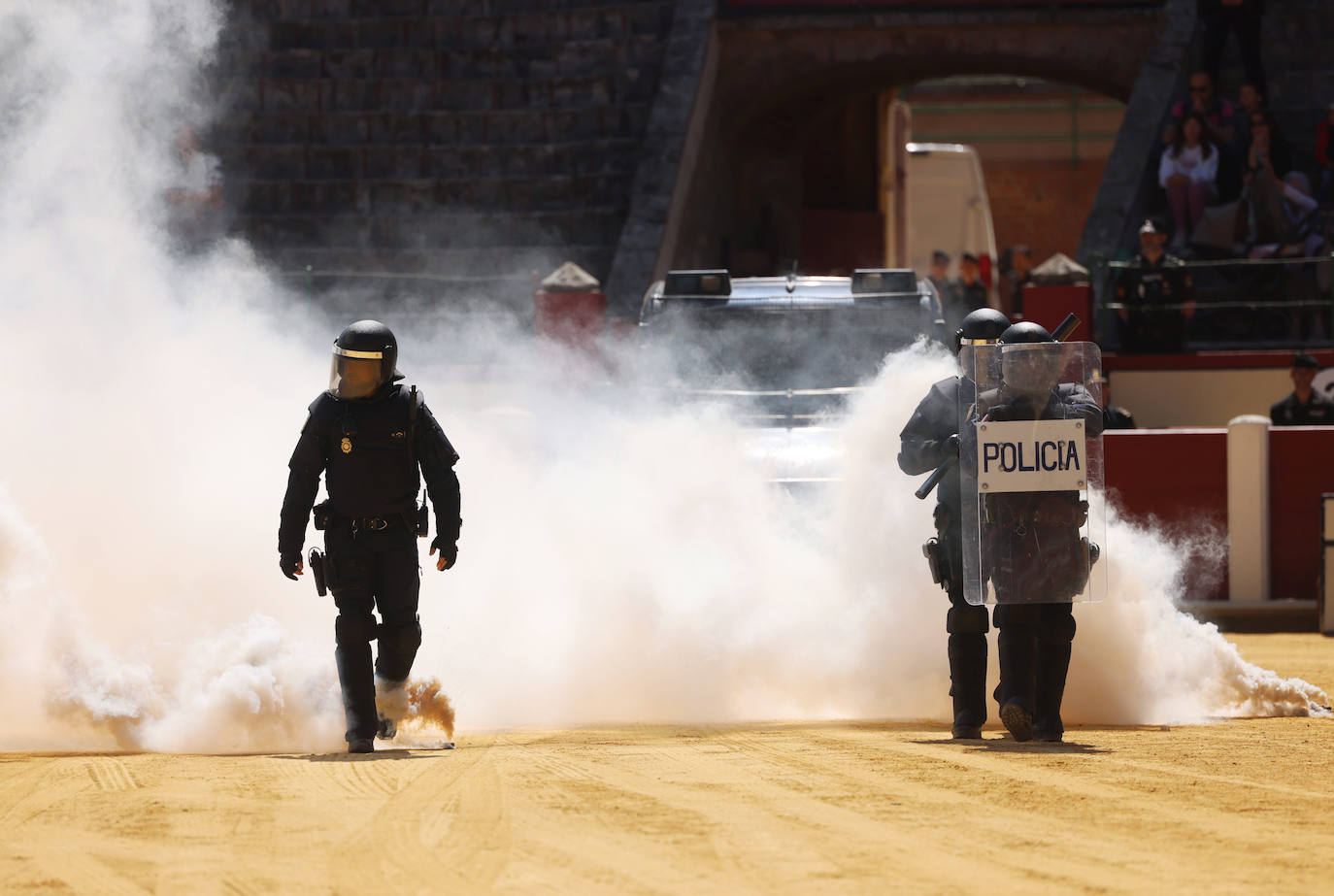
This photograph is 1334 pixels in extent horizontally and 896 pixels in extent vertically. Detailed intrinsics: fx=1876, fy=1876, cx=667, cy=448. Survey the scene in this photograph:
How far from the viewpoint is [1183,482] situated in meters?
14.3

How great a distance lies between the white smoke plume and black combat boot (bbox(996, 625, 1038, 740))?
3.54 feet

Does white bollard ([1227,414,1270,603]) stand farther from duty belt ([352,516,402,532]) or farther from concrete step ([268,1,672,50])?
concrete step ([268,1,672,50])

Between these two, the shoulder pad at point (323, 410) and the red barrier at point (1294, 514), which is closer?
the shoulder pad at point (323, 410)

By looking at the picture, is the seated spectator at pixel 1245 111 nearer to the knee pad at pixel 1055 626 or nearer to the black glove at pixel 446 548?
the knee pad at pixel 1055 626

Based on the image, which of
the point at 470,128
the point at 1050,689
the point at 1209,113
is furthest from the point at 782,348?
the point at 470,128

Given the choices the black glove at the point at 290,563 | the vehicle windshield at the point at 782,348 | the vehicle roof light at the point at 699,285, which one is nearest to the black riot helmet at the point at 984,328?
the black glove at the point at 290,563

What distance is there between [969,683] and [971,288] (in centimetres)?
1146

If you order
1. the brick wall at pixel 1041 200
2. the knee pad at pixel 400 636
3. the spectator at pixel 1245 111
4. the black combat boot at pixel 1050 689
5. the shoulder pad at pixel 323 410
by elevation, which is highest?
the brick wall at pixel 1041 200

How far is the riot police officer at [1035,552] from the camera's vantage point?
7.52m

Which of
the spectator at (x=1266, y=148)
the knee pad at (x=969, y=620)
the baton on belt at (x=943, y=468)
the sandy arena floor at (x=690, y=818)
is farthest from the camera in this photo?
the spectator at (x=1266, y=148)

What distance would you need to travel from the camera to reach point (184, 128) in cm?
2156

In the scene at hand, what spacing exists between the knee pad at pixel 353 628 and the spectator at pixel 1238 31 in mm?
15410

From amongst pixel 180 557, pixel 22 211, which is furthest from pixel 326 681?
pixel 22 211

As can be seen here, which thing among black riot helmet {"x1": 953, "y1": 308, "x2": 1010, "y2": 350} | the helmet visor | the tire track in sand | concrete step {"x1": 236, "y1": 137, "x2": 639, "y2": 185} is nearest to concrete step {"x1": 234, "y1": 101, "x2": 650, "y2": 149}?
concrete step {"x1": 236, "y1": 137, "x2": 639, "y2": 185}
